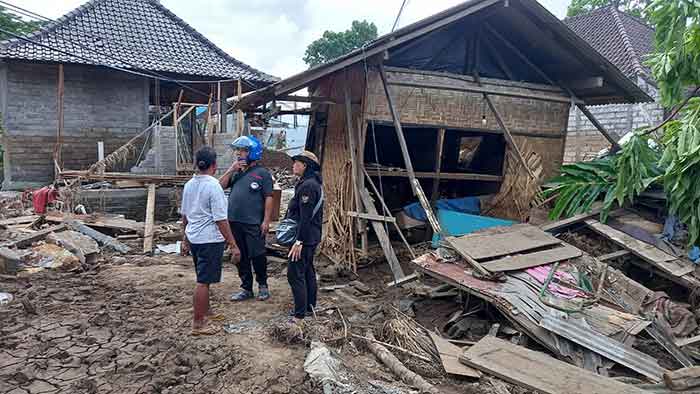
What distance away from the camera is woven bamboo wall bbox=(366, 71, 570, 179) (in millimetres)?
6844

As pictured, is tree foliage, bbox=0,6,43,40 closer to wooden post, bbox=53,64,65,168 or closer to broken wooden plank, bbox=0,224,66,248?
wooden post, bbox=53,64,65,168

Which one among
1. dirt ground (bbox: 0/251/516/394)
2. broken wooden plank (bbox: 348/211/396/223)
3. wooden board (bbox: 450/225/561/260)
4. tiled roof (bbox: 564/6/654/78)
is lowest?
dirt ground (bbox: 0/251/516/394)

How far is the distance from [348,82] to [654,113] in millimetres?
12594

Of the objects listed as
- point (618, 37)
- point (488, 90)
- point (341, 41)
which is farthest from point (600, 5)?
point (488, 90)

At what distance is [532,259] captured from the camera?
5082mm

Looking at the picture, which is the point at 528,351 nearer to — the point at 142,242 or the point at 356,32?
the point at 142,242

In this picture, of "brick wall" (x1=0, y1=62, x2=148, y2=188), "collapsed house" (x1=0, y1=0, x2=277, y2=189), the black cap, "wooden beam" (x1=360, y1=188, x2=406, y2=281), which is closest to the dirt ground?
"wooden beam" (x1=360, y1=188, x2=406, y2=281)

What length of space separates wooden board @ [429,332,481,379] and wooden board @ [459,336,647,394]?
0.06 m

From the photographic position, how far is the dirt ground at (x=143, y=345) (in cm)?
341

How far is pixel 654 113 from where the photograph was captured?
48.0 feet

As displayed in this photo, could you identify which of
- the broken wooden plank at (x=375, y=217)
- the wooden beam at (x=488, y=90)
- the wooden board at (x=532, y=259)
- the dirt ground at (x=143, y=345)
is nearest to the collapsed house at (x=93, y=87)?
the wooden beam at (x=488, y=90)

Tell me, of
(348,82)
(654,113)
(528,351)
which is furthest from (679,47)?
(654,113)

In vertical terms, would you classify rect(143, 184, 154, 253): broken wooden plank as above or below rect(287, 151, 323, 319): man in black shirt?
below

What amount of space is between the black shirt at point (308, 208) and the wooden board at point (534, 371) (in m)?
1.83
